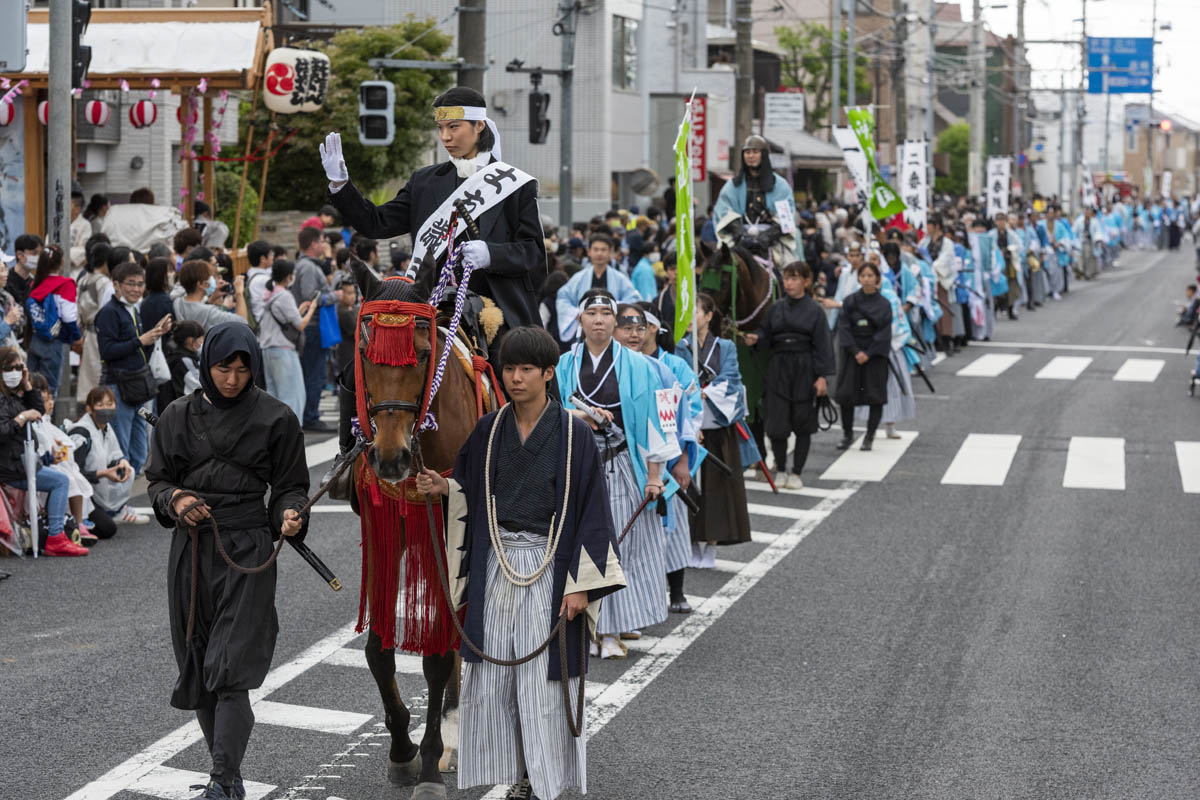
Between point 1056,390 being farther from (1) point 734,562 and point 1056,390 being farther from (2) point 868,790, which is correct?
(2) point 868,790

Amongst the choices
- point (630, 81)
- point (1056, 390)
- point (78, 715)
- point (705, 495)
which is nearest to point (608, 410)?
point (705, 495)

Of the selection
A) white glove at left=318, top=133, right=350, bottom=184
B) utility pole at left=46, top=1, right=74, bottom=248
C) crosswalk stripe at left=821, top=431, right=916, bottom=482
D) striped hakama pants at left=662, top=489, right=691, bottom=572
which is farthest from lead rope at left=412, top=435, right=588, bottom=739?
utility pole at left=46, top=1, right=74, bottom=248

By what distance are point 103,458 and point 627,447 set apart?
198 inches

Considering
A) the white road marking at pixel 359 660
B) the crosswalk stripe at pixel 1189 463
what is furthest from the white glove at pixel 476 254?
the crosswalk stripe at pixel 1189 463

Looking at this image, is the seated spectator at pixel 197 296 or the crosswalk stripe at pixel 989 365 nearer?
the seated spectator at pixel 197 296

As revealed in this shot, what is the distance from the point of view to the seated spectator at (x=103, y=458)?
466 inches

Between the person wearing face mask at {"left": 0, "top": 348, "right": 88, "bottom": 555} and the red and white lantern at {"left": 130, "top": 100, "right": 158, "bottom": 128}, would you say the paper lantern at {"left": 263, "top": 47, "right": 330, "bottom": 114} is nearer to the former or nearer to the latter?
the red and white lantern at {"left": 130, "top": 100, "right": 158, "bottom": 128}

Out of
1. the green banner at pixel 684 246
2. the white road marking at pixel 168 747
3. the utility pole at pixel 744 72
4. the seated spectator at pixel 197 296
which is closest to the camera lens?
the white road marking at pixel 168 747

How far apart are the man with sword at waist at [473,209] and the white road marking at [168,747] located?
75.8 inches

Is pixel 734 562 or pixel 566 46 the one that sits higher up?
pixel 566 46

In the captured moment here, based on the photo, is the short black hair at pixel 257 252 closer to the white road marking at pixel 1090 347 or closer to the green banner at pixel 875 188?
the green banner at pixel 875 188

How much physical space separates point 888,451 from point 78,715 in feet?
33.9

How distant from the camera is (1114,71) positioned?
5844 centimetres

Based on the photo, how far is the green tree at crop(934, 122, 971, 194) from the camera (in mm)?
75500
